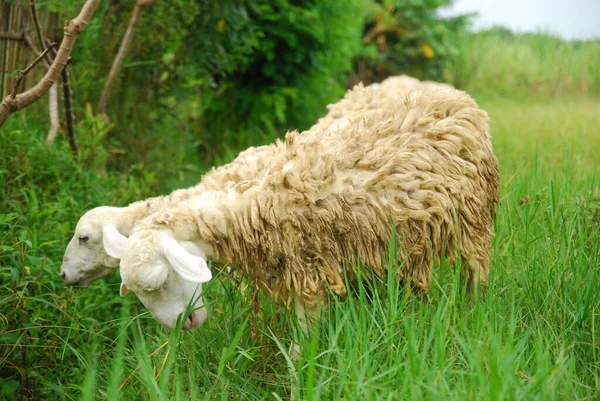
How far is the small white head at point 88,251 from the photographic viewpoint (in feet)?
11.3

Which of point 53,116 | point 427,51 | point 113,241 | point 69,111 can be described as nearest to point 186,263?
point 113,241

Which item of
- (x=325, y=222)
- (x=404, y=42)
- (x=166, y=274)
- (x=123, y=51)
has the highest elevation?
(x=123, y=51)

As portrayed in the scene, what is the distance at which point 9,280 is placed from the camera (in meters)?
3.43

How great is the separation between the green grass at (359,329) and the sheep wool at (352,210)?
152mm

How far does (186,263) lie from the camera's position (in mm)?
2797

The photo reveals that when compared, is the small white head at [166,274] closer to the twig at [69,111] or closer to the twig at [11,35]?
the twig at [69,111]

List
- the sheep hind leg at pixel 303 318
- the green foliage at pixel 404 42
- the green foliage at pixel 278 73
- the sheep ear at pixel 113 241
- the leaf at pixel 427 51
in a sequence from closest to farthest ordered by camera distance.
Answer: the sheep hind leg at pixel 303 318
the sheep ear at pixel 113 241
the green foliage at pixel 278 73
the leaf at pixel 427 51
the green foliage at pixel 404 42

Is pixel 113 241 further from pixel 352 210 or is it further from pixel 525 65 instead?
pixel 525 65

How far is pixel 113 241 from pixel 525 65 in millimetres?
8064

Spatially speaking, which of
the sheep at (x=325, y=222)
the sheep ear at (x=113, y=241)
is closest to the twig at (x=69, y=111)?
the sheep ear at (x=113, y=241)

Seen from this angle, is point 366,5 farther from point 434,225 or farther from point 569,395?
point 569,395

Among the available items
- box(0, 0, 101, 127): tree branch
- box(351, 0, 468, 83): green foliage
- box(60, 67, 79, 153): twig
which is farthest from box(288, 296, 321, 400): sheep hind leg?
box(351, 0, 468, 83): green foliage

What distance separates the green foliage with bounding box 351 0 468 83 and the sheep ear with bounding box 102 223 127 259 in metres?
7.98

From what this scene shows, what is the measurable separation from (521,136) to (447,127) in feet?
7.94
